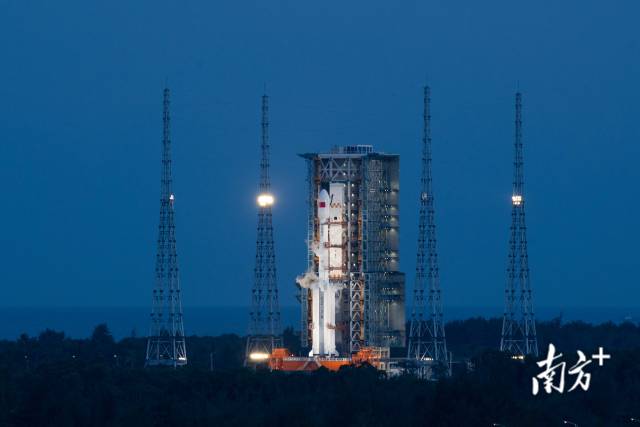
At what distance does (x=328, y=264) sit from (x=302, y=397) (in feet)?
44.5

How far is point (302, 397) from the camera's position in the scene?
3895 inches

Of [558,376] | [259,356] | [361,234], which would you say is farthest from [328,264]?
[558,376]

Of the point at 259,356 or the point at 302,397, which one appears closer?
the point at 302,397

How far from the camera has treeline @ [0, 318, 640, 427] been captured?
288ft

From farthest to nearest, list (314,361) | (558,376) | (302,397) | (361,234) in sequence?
(361,234), (314,361), (558,376), (302,397)

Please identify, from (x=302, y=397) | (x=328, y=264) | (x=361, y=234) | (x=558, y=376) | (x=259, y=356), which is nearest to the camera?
(x=302, y=397)

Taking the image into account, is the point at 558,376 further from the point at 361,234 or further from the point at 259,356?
the point at 259,356

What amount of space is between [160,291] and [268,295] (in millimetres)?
5845

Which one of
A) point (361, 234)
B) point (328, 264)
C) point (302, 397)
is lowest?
point (302, 397)

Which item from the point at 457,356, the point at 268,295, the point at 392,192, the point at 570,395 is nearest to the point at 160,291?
the point at 268,295

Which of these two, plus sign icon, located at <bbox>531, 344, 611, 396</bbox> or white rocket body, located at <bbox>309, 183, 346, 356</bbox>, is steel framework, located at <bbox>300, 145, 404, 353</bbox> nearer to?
white rocket body, located at <bbox>309, 183, 346, 356</bbox>

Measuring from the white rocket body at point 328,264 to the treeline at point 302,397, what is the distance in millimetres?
4285

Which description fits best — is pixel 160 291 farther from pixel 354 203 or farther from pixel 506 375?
pixel 506 375

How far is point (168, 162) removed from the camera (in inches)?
4321
